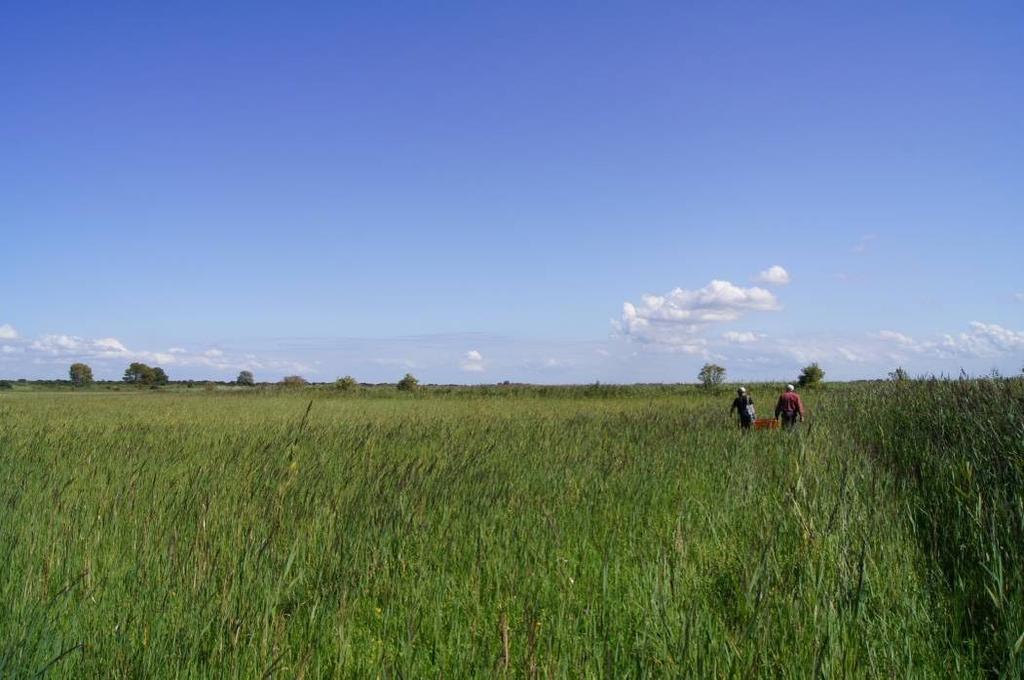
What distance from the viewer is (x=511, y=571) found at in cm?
390

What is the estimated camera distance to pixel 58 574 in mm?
3705

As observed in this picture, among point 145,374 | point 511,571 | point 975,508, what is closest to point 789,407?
point 975,508

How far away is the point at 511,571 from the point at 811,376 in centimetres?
5093

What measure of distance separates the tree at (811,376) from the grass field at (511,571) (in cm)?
4465

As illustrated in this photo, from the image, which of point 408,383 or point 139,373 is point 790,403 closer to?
point 408,383

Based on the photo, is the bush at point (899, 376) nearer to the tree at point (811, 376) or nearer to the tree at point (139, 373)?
the tree at point (811, 376)

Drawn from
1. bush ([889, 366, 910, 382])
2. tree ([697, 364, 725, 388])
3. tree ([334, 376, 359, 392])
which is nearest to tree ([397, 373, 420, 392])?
tree ([334, 376, 359, 392])

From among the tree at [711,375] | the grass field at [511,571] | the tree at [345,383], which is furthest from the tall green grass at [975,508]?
the tree at [345,383]

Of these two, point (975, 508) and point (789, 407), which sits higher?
point (789, 407)

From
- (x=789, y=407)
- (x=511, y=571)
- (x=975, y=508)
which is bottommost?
(x=511, y=571)

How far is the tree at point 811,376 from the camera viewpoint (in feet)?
160

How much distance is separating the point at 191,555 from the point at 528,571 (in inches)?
76.7

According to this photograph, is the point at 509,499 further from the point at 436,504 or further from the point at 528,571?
the point at 528,571

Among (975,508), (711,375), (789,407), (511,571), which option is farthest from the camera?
(711,375)
